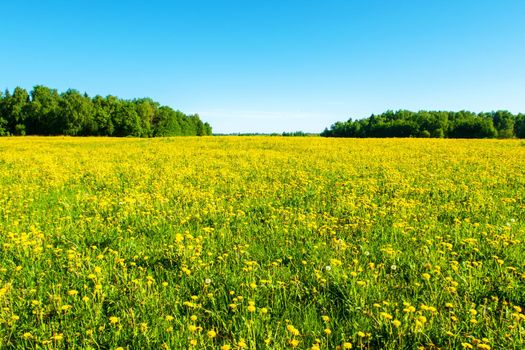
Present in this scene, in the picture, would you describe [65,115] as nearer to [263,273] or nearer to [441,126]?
[263,273]

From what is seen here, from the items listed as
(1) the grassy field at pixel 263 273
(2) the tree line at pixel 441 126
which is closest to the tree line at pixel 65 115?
(2) the tree line at pixel 441 126

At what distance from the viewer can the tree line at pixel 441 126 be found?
238ft

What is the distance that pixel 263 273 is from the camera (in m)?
3.63

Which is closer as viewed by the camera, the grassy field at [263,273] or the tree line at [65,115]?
the grassy field at [263,273]

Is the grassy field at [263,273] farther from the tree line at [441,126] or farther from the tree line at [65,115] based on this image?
the tree line at [65,115]

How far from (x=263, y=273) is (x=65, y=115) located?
300ft

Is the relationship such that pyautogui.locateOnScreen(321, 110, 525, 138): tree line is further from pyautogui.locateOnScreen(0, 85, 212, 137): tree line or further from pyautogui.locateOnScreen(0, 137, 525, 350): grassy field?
pyautogui.locateOnScreen(0, 137, 525, 350): grassy field

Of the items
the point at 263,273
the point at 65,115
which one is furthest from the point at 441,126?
the point at 65,115

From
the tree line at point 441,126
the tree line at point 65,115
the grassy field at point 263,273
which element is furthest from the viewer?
the tree line at point 65,115

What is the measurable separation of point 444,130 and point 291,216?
83.8 meters

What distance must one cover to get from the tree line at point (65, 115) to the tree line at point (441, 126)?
222ft

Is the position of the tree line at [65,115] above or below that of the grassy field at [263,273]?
above

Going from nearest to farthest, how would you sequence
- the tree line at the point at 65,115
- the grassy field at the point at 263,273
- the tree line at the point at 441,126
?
the grassy field at the point at 263,273
the tree line at the point at 441,126
the tree line at the point at 65,115

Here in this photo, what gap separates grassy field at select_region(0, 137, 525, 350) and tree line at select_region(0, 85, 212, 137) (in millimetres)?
85031
